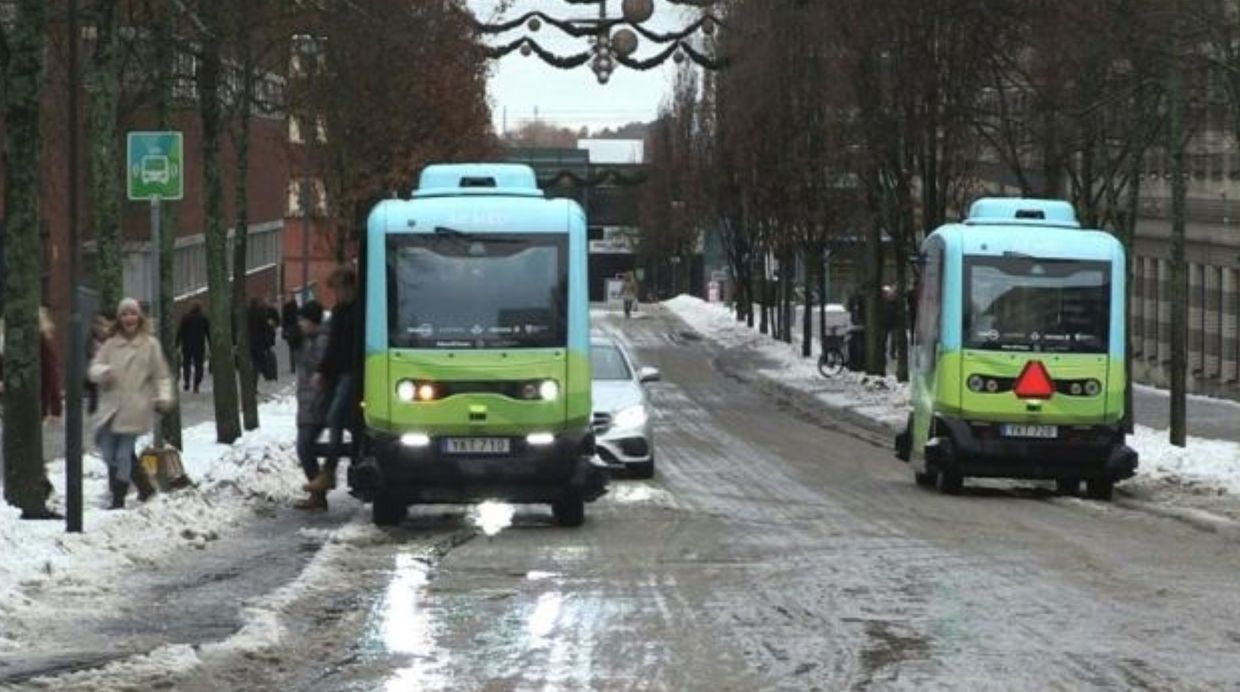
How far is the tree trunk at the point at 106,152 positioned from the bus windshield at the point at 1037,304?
26.6 feet

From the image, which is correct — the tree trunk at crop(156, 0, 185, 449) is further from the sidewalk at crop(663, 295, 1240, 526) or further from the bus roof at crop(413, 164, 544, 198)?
the sidewalk at crop(663, 295, 1240, 526)

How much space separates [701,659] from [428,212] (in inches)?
292

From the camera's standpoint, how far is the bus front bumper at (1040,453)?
21594mm

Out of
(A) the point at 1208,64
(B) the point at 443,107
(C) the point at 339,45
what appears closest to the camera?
(A) the point at 1208,64

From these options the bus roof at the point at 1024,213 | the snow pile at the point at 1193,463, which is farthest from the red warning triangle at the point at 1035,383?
the snow pile at the point at 1193,463

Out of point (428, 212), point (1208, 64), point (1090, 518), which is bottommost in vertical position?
point (1090, 518)


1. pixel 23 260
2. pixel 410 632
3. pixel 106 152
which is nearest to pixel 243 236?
pixel 106 152

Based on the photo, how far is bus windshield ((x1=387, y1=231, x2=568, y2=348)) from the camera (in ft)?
55.6

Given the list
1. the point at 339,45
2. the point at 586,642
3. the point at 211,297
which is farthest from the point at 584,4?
the point at 586,642

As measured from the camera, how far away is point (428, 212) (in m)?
17.1

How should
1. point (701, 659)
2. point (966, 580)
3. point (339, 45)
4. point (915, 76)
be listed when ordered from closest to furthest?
point (701, 659) → point (966, 580) → point (339, 45) → point (915, 76)

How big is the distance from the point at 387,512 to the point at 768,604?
5.72 meters

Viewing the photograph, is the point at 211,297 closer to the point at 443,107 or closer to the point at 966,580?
the point at 966,580

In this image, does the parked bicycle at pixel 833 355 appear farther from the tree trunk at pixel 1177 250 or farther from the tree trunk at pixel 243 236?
the tree trunk at pixel 243 236
